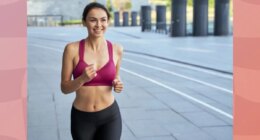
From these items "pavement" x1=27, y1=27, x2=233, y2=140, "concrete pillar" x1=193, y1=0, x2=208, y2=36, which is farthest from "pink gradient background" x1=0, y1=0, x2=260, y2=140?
"concrete pillar" x1=193, y1=0, x2=208, y2=36

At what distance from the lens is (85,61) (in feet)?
11.4

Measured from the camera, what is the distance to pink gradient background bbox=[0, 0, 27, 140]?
359 cm

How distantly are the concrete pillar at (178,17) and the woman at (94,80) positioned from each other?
26006 millimetres

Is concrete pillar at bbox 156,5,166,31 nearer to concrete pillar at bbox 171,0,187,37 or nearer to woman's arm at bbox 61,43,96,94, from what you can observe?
concrete pillar at bbox 171,0,187,37

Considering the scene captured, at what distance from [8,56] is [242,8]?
1857 mm

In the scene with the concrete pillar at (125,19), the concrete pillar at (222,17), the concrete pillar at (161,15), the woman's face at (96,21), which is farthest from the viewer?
the concrete pillar at (125,19)

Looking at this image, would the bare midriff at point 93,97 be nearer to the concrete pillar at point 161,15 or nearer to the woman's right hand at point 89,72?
the woman's right hand at point 89,72

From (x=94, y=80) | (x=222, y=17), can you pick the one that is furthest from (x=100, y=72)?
(x=222, y=17)

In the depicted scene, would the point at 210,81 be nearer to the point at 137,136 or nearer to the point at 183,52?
the point at 137,136

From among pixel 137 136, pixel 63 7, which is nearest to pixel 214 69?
pixel 137 136

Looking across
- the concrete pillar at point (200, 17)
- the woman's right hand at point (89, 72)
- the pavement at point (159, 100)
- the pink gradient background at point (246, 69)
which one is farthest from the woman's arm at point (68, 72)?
the concrete pillar at point (200, 17)

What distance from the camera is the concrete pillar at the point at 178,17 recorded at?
95.9ft

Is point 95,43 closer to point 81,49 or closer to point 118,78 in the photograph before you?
point 81,49

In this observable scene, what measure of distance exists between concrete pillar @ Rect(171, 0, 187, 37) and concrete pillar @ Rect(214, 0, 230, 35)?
2372mm
